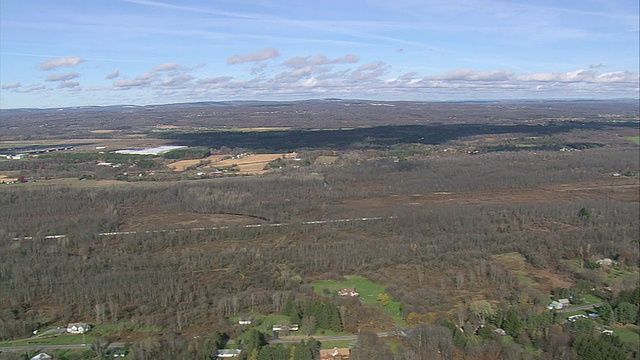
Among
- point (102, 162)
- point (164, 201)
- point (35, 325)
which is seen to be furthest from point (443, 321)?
point (102, 162)

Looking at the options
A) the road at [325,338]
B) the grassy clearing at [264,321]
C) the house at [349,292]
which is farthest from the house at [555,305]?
the grassy clearing at [264,321]

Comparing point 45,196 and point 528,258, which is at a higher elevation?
point 45,196

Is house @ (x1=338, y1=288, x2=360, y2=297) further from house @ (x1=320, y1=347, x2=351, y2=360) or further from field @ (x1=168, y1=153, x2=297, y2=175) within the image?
field @ (x1=168, y1=153, x2=297, y2=175)

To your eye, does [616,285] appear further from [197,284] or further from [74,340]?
[74,340]

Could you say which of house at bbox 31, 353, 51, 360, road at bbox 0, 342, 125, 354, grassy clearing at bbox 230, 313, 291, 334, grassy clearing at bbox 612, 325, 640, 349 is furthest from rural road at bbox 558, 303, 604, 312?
house at bbox 31, 353, 51, 360

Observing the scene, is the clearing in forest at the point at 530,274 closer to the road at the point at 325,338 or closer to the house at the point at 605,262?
the house at the point at 605,262

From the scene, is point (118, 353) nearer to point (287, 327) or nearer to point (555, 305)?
point (287, 327)

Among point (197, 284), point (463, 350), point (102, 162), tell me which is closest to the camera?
point (463, 350)
